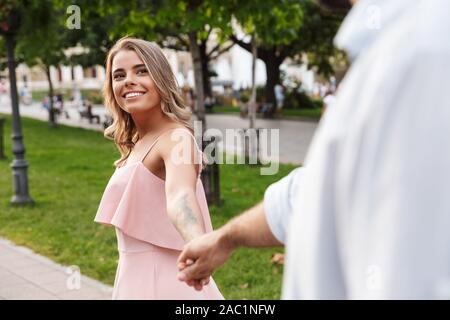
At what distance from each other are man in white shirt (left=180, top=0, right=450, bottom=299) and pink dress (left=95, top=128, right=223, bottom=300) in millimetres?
1561

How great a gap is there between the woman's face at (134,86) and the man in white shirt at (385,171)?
5.41ft

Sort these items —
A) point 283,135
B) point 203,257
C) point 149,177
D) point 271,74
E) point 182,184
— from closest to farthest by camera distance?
1. point 203,257
2. point 182,184
3. point 149,177
4. point 283,135
5. point 271,74

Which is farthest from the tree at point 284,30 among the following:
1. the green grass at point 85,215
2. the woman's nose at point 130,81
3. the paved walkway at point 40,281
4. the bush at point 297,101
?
the paved walkway at point 40,281

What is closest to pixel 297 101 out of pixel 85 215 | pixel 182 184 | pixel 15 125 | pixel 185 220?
pixel 15 125

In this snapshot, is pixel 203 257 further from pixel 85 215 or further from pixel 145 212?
pixel 85 215

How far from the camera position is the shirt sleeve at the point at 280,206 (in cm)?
133

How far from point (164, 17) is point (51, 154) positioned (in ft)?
26.7

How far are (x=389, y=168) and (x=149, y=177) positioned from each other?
1709 millimetres

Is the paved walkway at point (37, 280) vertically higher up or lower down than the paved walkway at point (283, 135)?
higher up

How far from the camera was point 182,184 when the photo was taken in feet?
7.28

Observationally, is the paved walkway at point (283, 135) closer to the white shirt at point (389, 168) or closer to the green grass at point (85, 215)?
the green grass at point (85, 215)
